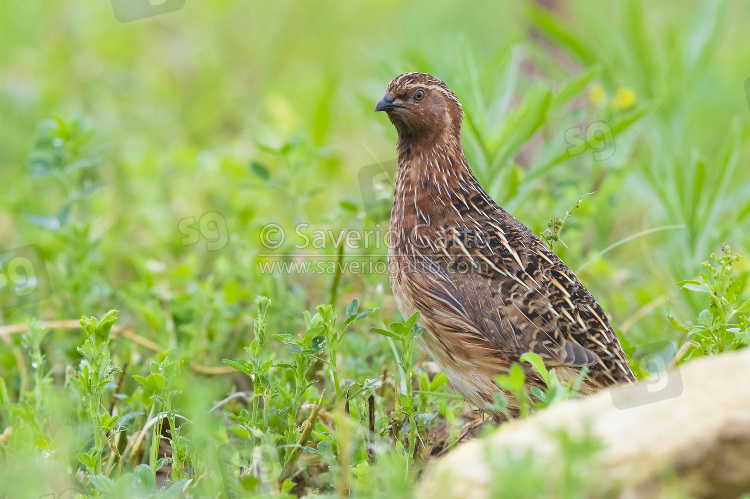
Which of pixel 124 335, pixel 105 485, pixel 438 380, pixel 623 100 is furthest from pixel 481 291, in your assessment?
pixel 623 100

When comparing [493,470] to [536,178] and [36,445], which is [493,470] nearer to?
[36,445]

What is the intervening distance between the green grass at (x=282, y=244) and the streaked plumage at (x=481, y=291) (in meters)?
0.21

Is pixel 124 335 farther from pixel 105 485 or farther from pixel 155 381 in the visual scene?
pixel 105 485

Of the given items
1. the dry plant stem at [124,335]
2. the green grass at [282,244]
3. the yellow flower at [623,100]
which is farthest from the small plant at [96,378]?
the yellow flower at [623,100]

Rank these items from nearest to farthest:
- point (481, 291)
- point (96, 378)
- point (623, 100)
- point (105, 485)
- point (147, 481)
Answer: point (105, 485), point (147, 481), point (96, 378), point (481, 291), point (623, 100)

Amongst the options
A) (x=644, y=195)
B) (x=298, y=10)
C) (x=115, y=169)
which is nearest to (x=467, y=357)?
(x=644, y=195)

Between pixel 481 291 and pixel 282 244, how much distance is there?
87.6 inches

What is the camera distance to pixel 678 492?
2025mm

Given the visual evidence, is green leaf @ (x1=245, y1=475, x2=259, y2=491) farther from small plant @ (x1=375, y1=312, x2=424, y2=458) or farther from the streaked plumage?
the streaked plumage

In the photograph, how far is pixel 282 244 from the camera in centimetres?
555

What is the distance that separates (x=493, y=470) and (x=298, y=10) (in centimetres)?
932

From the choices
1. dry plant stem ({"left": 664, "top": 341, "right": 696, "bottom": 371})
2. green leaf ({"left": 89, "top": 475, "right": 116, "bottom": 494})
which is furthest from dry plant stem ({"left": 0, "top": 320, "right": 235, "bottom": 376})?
dry plant stem ({"left": 664, "top": 341, "right": 696, "bottom": 371})

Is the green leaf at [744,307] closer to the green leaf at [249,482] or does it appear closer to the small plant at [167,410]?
the green leaf at [249,482]

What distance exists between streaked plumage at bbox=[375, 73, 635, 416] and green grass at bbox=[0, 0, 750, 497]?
210mm
